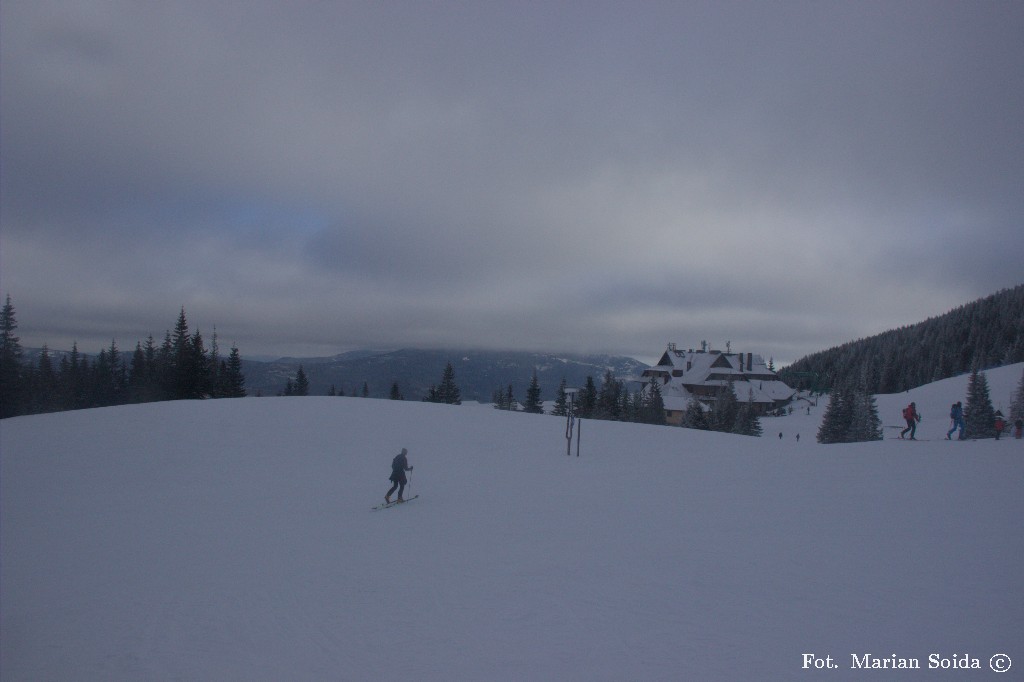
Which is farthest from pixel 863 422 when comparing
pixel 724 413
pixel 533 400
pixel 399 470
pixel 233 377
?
pixel 233 377

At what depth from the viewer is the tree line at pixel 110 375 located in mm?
38719

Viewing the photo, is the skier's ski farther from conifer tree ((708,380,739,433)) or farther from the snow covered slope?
conifer tree ((708,380,739,433))

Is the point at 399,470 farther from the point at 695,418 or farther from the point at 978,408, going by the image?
the point at 978,408

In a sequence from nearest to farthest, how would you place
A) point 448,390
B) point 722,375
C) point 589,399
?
point 448,390 → point 589,399 → point 722,375

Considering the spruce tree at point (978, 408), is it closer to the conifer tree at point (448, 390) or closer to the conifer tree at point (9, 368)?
the conifer tree at point (448, 390)

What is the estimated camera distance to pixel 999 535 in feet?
29.1

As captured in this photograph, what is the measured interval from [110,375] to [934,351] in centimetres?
13514

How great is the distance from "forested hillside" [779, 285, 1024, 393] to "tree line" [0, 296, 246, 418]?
87.3 metres

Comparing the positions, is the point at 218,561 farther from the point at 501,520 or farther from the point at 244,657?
the point at 501,520

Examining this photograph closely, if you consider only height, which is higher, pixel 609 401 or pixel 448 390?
pixel 448 390

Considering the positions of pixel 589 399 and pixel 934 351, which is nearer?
pixel 589 399

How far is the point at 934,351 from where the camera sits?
10119 centimetres

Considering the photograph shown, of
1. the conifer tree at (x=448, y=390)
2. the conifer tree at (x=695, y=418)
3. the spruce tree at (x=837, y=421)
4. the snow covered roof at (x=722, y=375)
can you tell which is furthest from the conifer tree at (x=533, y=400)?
the spruce tree at (x=837, y=421)

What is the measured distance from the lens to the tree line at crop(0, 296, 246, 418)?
1524 inches
